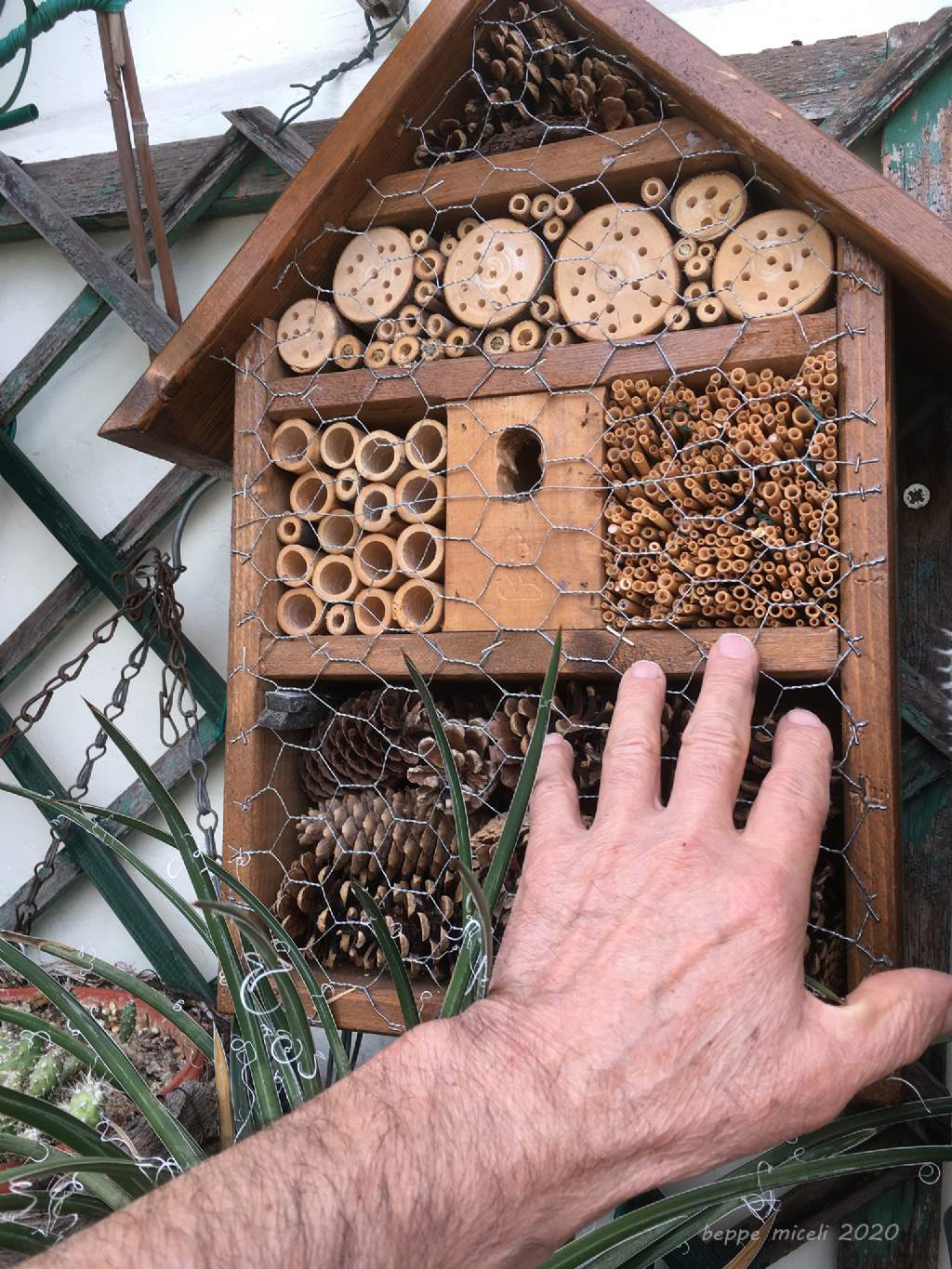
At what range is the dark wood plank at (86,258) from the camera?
150cm

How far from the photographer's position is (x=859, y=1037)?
2.23 ft

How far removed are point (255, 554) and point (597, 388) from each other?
358 millimetres

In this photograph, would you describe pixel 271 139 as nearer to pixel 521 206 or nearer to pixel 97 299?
pixel 97 299

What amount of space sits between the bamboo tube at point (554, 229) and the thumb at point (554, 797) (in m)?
0.44

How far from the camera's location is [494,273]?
38.6 inches

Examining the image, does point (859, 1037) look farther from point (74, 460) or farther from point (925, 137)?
point (74, 460)

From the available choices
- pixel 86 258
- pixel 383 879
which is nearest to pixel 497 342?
pixel 383 879

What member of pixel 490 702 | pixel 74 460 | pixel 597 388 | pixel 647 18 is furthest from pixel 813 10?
pixel 74 460

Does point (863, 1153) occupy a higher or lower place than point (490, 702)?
lower

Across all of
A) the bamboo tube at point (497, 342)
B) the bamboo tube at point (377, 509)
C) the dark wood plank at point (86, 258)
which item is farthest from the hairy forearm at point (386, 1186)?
the dark wood plank at point (86, 258)

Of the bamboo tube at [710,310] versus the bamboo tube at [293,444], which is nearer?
the bamboo tube at [710,310]

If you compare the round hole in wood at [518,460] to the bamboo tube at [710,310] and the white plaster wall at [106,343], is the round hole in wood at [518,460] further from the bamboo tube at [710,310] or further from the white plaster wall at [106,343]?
the white plaster wall at [106,343]

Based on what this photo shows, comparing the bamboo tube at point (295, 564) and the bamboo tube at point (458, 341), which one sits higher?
the bamboo tube at point (458, 341)

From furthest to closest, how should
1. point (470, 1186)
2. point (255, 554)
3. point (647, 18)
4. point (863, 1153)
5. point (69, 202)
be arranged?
point (69, 202) → point (255, 554) → point (647, 18) → point (863, 1153) → point (470, 1186)
